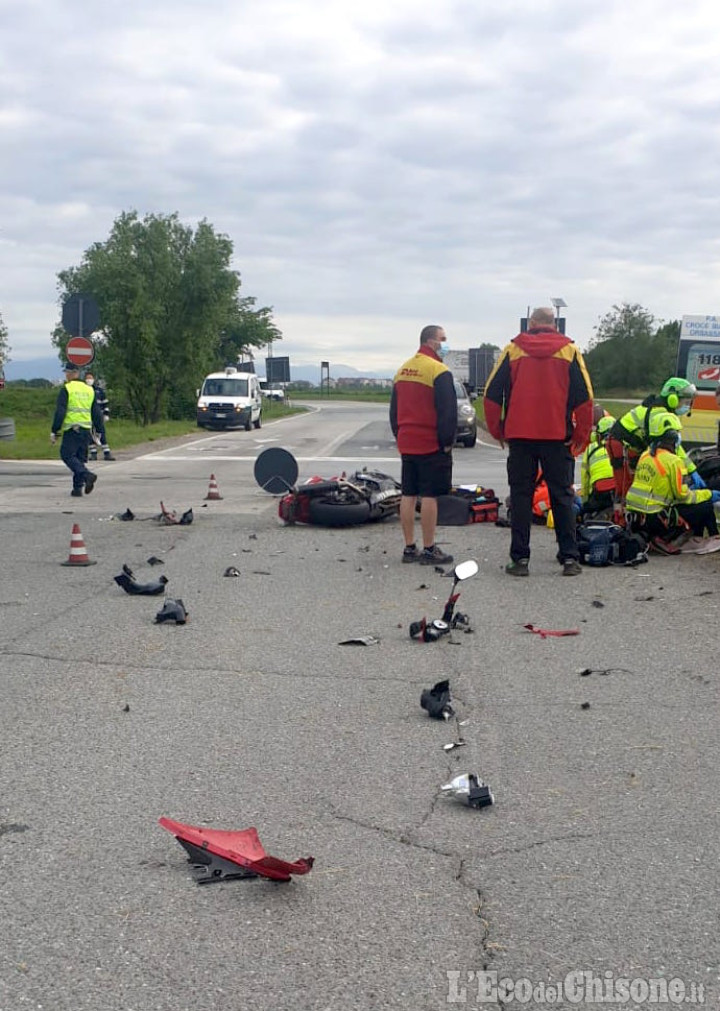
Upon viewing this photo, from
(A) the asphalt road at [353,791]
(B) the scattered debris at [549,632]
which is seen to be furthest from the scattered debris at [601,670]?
(B) the scattered debris at [549,632]

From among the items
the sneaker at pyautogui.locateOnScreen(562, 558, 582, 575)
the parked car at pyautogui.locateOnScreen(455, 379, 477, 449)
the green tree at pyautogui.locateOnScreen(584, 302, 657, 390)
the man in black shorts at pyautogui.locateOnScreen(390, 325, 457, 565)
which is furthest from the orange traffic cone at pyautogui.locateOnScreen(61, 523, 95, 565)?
the green tree at pyautogui.locateOnScreen(584, 302, 657, 390)

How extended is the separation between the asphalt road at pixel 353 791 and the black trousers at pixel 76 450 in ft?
22.5

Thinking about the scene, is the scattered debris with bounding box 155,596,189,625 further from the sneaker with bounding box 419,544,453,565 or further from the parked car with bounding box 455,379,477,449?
the parked car with bounding box 455,379,477,449

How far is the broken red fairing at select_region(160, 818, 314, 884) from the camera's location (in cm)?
383

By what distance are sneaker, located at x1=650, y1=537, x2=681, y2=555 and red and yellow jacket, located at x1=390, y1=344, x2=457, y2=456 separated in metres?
2.32

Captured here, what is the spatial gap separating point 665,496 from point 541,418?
178 cm

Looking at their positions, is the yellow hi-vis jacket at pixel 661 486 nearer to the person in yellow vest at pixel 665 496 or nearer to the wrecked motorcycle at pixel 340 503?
the person in yellow vest at pixel 665 496

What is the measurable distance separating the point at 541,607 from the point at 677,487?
2839 millimetres

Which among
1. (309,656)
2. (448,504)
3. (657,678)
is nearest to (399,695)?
(309,656)

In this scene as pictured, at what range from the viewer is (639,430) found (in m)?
11.6

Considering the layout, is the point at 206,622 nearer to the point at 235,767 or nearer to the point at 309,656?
the point at 309,656

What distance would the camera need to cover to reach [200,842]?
398 cm

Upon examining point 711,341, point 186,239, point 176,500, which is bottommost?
point 176,500

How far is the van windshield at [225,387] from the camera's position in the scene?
141 ft
